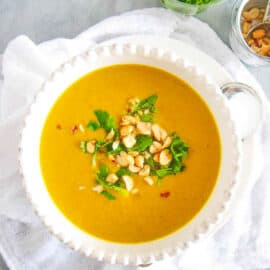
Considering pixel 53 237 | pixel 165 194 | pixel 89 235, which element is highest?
pixel 165 194

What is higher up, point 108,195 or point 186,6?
point 186,6

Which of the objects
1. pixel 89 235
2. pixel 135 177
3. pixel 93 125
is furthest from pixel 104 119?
pixel 89 235

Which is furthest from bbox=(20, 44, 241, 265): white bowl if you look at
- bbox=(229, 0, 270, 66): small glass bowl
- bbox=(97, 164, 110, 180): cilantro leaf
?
bbox=(229, 0, 270, 66): small glass bowl

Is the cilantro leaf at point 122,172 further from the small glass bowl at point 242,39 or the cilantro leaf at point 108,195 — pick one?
the small glass bowl at point 242,39

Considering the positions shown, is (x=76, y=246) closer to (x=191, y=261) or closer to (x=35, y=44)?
(x=191, y=261)

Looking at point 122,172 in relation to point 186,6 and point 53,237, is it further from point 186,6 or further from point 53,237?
point 186,6

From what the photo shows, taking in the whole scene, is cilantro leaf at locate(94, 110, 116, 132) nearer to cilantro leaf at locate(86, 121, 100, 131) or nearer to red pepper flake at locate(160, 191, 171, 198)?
cilantro leaf at locate(86, 121, 100, 131)
